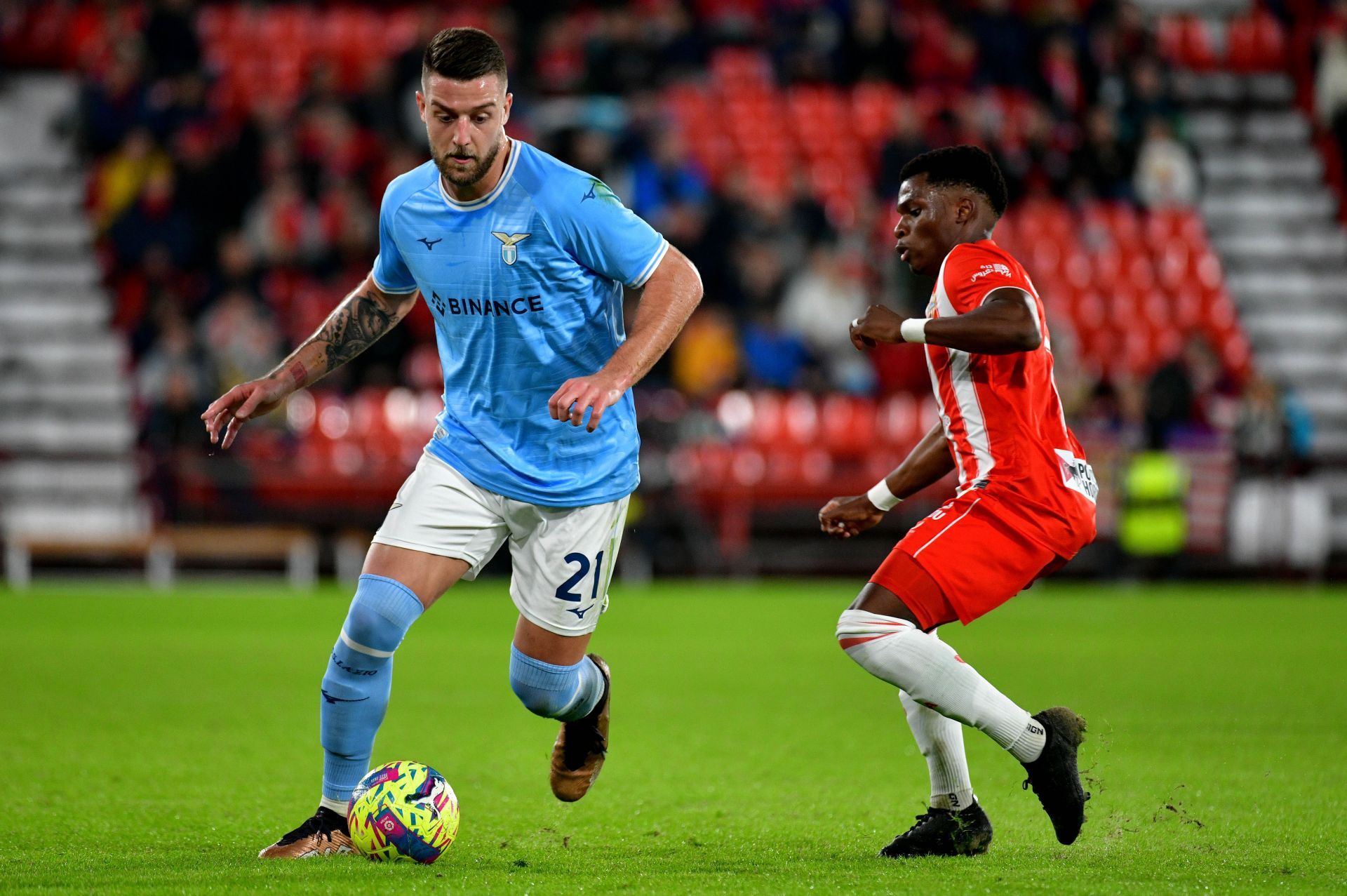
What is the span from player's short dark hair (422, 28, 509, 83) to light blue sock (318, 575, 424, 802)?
5.09 feet

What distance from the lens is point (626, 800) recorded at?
6.31 m

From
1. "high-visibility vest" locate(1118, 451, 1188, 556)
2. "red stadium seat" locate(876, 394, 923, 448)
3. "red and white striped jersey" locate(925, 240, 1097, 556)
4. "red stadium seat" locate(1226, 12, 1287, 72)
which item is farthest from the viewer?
"red stadium seat" locate(1226, 12, 1287, 72)

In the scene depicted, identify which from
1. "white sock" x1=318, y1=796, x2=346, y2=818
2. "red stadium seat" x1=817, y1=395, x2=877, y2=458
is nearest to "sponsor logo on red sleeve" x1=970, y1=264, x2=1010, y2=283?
"white sock" x1=318, y1=796, x2=346, y2=818

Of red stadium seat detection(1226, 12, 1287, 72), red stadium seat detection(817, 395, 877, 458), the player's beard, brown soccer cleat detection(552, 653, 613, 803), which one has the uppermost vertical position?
red stadium seat detection(1226, 12, 1287, 72)

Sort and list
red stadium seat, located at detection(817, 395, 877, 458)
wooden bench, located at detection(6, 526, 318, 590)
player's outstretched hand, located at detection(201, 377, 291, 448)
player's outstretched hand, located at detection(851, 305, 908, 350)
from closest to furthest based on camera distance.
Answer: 1. player's outstretched hand, located at detection(851, 305, 908, 350)
2. player's outstretched hand, located at detection(201, 377, 291, 448)
3. wooden bench, located at detection(6, 526, 318, 590)
4. red stadium seat, located at detection(817, 395, 877, 458)

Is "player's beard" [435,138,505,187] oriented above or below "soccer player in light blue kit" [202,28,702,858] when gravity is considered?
above

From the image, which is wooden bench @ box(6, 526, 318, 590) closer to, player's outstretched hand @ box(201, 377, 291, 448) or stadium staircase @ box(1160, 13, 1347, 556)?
stadium staircase @ box(1160, 13, 1347, 556)

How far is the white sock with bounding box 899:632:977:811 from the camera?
531 centimetres

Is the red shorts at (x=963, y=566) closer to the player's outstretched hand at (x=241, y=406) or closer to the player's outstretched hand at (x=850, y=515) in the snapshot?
the player's outstretched hand at (x=850, y=515)

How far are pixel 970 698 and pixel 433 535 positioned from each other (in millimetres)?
1722

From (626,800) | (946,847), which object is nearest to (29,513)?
(626,800)

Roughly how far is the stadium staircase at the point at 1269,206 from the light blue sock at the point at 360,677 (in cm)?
1695

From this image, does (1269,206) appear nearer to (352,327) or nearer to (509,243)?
(352,327)

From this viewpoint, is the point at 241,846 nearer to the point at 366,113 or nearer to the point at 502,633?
the point at 502,633
